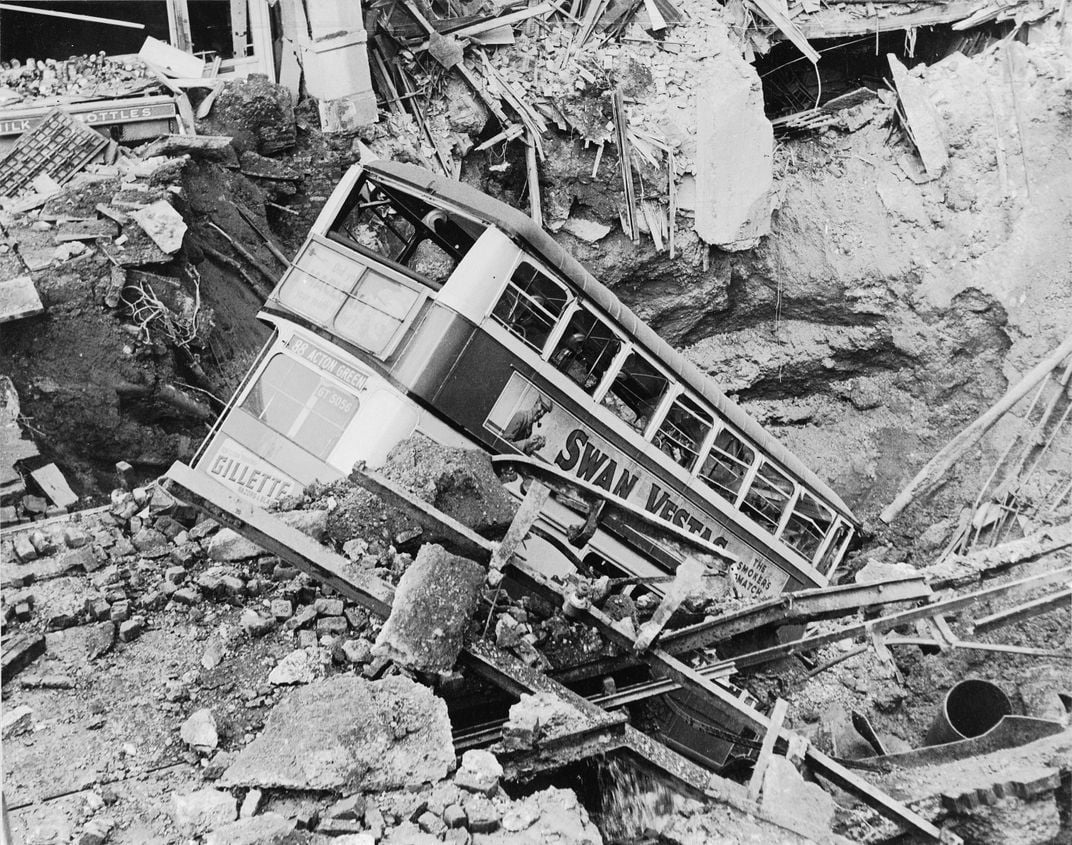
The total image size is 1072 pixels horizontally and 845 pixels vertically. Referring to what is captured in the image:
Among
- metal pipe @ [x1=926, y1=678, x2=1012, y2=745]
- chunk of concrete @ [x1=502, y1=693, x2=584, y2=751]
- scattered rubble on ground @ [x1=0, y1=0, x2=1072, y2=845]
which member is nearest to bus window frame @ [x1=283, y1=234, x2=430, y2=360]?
scattered rubble on ground @ [x1=0, y1=0, x2=1072, y2=845]

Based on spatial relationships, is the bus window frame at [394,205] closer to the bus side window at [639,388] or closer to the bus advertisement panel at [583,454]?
the bus advertisement panel at [583,454]

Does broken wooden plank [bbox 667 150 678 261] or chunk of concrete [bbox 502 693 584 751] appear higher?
broken wooden plank [bbox 667 150 678 261]

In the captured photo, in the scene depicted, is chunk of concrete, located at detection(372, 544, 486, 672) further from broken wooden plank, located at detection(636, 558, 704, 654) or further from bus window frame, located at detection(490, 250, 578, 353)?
bus window frame, located at detection(490, 250, 578, 353)

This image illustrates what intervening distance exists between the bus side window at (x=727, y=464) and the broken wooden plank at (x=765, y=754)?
302 cm

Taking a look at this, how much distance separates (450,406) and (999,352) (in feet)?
24.3

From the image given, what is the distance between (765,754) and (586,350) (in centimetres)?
348

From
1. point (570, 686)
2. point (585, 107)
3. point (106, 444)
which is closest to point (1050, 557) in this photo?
point (570, 686)

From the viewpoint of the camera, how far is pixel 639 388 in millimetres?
7500

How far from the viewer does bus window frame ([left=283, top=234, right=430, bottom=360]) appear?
637 centimetres

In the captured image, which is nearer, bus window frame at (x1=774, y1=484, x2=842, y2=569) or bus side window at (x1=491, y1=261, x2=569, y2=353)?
bus side window at (x1=491, y1=261, x2=569, y2=353)

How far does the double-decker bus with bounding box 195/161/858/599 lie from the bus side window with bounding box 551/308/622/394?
11mm

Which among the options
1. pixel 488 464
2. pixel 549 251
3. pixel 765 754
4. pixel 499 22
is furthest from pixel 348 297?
pixel 499 22

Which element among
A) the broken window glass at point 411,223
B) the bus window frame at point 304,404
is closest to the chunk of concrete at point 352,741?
the bus window frame at point 304,404

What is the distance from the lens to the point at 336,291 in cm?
668
